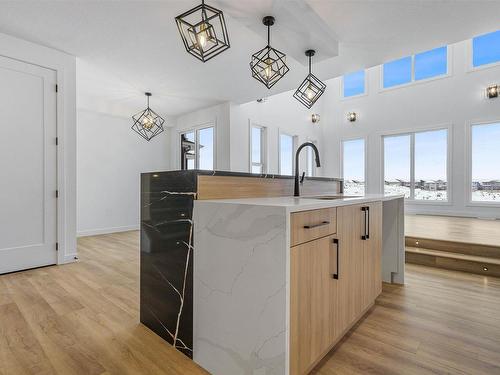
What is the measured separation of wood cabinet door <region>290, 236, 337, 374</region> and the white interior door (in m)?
3.42

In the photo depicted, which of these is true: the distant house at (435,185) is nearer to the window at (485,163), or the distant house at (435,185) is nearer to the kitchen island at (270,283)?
the window at (485,163)

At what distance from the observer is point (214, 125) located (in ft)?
19.3

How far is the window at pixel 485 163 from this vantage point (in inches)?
222

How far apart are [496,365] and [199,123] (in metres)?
5.95

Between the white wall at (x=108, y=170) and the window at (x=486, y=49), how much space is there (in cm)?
770

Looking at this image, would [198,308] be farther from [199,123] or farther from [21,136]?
[199,123]

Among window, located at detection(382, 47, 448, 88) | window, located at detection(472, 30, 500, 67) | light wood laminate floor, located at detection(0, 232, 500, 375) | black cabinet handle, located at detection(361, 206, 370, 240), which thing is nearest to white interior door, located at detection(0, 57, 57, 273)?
light wood laminate floor, located at detection(0, 232, 500, 375)

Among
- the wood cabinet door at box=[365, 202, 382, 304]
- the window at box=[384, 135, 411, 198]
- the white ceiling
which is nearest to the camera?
the wood cabinet door at box=[365, 202, 382, 304]

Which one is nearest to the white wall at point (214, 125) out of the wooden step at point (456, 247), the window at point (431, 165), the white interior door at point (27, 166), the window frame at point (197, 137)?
the window frame at point (197, 137)

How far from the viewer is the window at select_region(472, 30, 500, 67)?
18.4 feet

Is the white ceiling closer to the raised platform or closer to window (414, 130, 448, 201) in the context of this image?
the raised platform

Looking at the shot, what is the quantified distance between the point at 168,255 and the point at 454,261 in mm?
3381

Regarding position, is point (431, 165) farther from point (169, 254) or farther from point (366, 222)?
point (169, 254)

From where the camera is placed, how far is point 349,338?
1760mm
